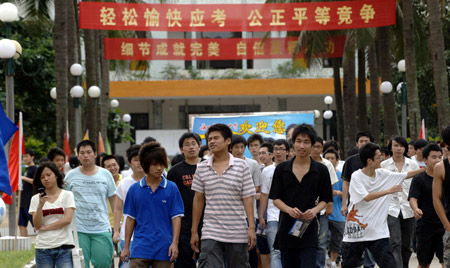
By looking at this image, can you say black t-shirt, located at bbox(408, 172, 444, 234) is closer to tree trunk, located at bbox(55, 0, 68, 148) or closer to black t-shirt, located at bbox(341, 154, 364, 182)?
black t-shirt, located at bbox(341, 154, 364, 182)

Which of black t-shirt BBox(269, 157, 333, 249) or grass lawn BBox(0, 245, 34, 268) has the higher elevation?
black t-shirt BBox(269, 157, 333, 249)

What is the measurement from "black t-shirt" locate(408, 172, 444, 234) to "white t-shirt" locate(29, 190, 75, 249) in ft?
12.7

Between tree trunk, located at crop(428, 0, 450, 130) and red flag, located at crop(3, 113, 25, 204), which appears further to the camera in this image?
tree trunk, located at crop(428, 0, 450, 130)

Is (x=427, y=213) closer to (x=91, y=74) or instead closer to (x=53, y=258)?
(x=53, y=258)

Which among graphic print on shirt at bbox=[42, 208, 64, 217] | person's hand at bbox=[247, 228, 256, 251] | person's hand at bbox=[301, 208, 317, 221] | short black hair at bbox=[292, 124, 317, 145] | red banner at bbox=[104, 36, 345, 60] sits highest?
red banner at bbox=[104, 36, 345, 60]

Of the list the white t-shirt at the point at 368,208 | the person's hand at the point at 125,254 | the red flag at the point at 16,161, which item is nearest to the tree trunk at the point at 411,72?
the red flag at the point at 16,161

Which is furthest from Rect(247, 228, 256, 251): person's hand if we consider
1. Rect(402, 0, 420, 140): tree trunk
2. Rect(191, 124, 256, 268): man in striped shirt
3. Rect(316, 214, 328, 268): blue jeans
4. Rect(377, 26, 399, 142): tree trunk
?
Rect(377, 26, 399, 142): tree trunk

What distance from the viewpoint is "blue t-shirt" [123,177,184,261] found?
7.47 meters

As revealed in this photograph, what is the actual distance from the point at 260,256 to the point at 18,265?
346 centimetres

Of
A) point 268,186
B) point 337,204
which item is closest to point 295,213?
point 268,186

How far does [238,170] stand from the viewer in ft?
26.6

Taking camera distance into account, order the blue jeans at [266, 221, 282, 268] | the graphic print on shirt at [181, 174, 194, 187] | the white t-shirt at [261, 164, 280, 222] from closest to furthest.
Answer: the graphic print on shirt at [181, 174, 194, 187]
the white t-shirt at [261, 164, 280, 222]
the blue jeans at [266, 221, 282, 268]

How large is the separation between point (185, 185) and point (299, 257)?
5.02 feet

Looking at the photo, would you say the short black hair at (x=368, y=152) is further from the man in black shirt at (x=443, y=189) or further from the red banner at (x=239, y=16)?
the red banner at (x=239, y=16)
